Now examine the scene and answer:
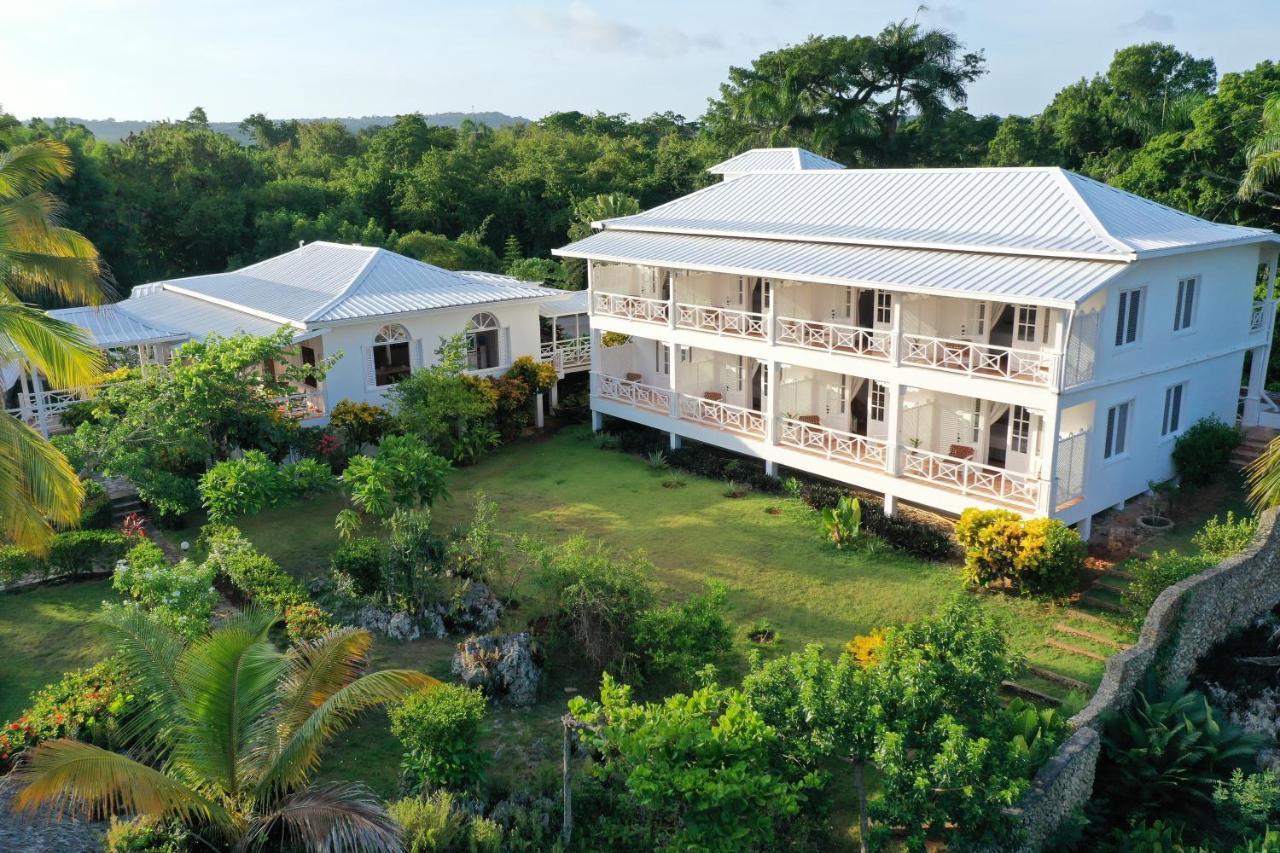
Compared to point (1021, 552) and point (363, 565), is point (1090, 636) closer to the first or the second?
point (1021, 552)

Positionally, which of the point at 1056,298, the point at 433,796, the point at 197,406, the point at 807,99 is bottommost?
the point at 433,796

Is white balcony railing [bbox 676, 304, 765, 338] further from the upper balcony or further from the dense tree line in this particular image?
the dense tree line

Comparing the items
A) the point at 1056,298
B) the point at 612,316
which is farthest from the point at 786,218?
the point at 1056,298

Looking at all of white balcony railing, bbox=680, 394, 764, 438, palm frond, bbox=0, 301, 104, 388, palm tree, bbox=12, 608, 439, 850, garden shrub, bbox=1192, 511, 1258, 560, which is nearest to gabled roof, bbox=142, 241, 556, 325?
white balcony railing, bbox=680, 394, 764, 438

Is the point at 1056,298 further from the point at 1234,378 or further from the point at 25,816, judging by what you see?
the point at 25,816

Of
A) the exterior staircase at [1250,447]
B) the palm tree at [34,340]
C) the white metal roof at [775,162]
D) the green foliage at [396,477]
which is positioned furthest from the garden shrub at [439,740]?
the white metal roof at [775,162]

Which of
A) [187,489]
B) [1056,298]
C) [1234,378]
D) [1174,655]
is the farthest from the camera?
[1234,378]
